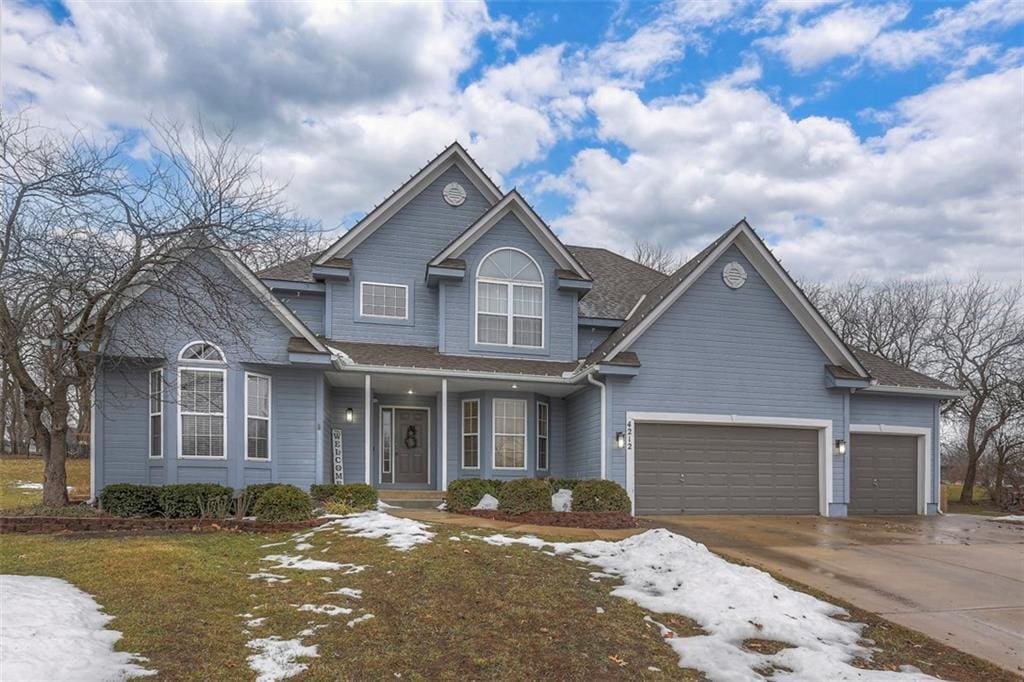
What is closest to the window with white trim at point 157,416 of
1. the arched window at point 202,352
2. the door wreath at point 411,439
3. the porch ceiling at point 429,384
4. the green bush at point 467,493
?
the arched window at point 202,352

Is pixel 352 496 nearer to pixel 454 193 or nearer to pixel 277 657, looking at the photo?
pixel 277 657

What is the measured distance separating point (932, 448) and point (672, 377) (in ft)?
25.4

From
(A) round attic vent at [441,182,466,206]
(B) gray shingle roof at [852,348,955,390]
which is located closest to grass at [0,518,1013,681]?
(A) round attic vent at [441,182,466,206]

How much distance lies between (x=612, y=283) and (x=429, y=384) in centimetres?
681

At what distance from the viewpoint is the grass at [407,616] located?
5.54 meters

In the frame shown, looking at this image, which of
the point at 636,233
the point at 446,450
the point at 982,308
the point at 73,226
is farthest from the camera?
the point at 636,233

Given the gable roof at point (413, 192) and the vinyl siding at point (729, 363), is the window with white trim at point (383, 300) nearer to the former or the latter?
the gable roof at point (413, 192)

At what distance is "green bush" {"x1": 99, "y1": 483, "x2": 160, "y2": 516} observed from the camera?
11852 millimetres

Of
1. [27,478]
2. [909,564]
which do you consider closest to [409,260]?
[909,564]

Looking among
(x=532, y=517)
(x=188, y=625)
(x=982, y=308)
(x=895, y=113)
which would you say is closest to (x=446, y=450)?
(x=532, y=517)

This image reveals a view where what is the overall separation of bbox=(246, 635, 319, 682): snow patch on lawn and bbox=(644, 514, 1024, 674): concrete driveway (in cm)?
577

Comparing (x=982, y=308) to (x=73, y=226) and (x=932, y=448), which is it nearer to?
(x=932, y=448)

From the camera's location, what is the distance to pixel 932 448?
18.1 m

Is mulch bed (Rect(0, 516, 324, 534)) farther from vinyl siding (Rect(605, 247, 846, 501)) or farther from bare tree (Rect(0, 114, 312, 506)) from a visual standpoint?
vinyl siding (Rect(605, 247, 846, 501))
